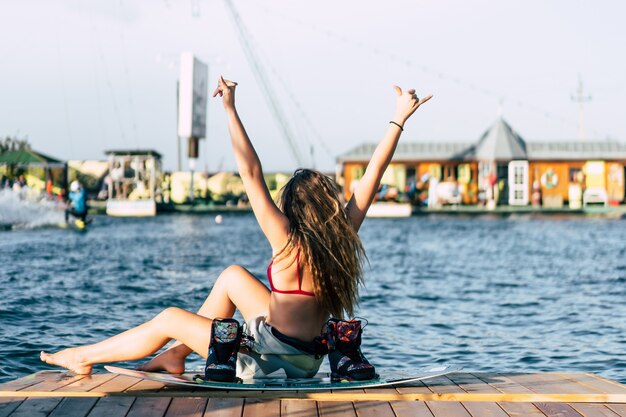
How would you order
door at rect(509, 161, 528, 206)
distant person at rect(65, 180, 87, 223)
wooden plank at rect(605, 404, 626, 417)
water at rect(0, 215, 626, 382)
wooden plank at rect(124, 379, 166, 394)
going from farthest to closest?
door at rect(509, 161, 528, 206), distant person at rect(65, 180, 87, 223), water at rect(0, 215, 626, 382), wooden plank at rect(124, 379, 166, 394), wooden plank at rect(605, 404, 626, 417)

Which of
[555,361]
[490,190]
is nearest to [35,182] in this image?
[490,190]

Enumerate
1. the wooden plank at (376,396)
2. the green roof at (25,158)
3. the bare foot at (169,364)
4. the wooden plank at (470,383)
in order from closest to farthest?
the wooden plank at (376,396) < the wooden plank at (470,383) < the bare foot at (169,364) < the green roof at (25,158)

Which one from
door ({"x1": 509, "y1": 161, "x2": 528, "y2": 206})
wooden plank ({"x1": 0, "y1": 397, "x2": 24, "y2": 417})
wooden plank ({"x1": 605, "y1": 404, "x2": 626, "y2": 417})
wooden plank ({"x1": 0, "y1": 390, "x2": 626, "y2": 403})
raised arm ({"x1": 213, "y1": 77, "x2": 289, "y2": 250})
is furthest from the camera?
door ({"x1": 509, "y1": 161, "x2": 528, "y2": 206})

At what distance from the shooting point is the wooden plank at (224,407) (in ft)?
13.0

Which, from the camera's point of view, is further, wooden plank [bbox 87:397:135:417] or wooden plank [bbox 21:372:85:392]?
wooden plank [bbox 21:372:85:392]

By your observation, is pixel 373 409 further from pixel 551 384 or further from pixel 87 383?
pixel 87 383

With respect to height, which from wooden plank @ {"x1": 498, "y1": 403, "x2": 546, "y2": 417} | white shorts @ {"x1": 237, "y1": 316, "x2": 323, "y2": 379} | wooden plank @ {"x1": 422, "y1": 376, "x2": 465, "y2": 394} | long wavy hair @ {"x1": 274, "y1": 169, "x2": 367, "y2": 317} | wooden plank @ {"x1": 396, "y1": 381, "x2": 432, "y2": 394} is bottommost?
wooden plank @ {"x1": 498, "y1": 403, "x2": 546, "y2": 417}

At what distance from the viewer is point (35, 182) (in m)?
52.0

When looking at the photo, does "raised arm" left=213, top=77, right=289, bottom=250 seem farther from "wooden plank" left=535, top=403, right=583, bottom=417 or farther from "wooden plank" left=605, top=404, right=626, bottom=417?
"wooden plank" left=605, top=404, right=626, bottom=417

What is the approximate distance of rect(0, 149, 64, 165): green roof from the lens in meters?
52.7

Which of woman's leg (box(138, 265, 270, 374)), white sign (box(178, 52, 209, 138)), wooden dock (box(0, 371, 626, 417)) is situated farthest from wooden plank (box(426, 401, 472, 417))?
white sign (box(178, 52, 209, 138))

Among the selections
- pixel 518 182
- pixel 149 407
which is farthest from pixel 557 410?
pixel 518 182

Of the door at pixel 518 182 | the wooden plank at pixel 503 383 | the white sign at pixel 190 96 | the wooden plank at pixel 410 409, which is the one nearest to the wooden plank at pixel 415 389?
the wooden plank at pixel 410 409

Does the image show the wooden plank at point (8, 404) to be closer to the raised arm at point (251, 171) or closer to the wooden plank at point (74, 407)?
the wooden plank at point (74, 407)
